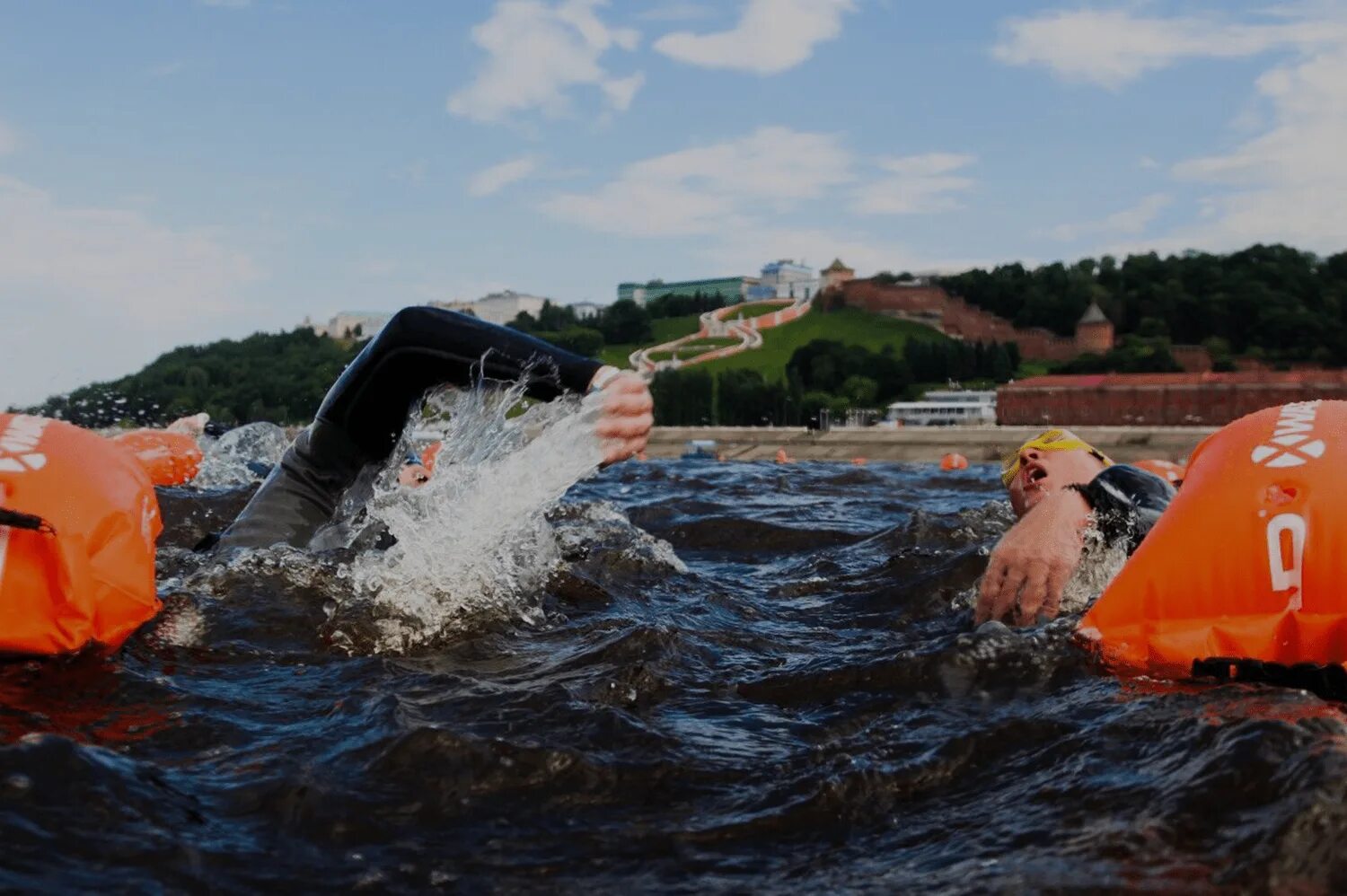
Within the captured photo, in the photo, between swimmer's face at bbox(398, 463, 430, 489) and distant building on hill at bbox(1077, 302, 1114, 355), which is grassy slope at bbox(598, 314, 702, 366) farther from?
swimmer's face at bbox(398, 463, 430, 489)

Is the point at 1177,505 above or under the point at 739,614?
above

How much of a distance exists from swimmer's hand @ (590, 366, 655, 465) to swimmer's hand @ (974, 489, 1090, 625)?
4.18 feet

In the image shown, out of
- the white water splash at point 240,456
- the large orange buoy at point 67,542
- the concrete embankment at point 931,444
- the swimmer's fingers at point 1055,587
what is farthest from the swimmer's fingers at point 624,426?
the concrete embankment at point 931,444

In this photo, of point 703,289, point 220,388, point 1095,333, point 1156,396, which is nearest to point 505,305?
point 703,289

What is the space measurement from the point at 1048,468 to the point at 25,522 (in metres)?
4.14

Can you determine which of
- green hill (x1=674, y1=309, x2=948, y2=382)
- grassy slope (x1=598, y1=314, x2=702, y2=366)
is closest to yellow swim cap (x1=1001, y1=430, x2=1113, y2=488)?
green hill (x1=674, y1=309, x2=948, y2=382)

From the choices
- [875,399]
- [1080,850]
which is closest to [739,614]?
[1080,850]

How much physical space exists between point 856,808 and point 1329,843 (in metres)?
0.93

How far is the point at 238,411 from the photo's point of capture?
19172 mm

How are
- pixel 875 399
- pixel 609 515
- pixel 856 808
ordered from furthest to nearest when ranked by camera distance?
pixel 875 399, pixel 609 515, pixel 856 808

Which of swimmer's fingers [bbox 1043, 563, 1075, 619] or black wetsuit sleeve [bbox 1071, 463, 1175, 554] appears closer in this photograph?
swimmer's fingers [bbox 1043, 563, 1075, 619]

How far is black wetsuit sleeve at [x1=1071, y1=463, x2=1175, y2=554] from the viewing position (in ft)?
13.4

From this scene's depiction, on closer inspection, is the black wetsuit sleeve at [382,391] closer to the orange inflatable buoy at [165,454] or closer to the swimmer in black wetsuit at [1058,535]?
the swimmer in black wetsuit at [1058,535]

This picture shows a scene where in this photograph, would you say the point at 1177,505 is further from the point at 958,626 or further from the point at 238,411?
the point at 238,411
